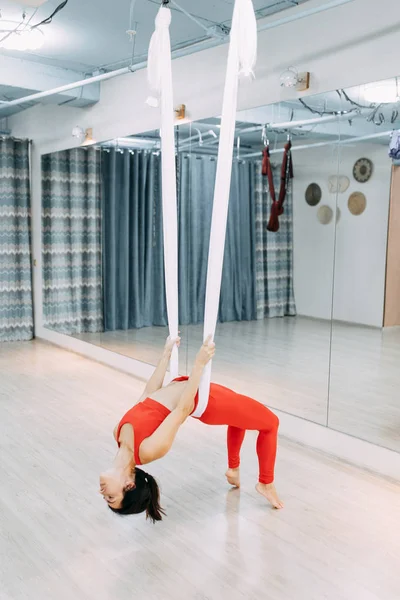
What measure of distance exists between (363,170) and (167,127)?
1.42 metres

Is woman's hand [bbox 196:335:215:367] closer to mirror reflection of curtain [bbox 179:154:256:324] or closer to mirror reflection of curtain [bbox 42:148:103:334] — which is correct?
mirror reflection of curtain [bbox 179:154:256:324]

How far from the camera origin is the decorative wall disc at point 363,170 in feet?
10.5

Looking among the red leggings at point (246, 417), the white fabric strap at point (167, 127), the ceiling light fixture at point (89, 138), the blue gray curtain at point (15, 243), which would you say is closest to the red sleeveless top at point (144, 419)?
the red leggings at point (246, 417)

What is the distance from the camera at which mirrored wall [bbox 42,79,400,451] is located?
127 inches

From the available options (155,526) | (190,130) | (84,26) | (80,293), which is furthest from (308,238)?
(80,293)

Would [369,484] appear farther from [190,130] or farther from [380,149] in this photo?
[190,130]

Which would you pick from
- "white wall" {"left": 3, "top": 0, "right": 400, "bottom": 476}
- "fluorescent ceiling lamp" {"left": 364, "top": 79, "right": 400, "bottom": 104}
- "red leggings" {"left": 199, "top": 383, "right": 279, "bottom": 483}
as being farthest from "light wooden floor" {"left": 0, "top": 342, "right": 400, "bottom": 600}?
"fluorescent ceiling lamp" {"left": 364, "top": 79, "right": 400, "bottom": 104}

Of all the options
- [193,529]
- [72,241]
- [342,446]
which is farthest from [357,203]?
[72,241]

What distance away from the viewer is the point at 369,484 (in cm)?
302

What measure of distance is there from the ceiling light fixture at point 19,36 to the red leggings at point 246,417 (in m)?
2.88

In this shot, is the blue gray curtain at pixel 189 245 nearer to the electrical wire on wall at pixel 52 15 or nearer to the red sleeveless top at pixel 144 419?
the electrical wire on wall at pixel 52 15

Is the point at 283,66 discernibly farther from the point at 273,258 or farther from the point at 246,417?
the point at 246,417

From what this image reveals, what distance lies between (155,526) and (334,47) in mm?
2685

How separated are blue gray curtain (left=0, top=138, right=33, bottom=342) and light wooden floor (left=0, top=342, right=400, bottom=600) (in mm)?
2974
